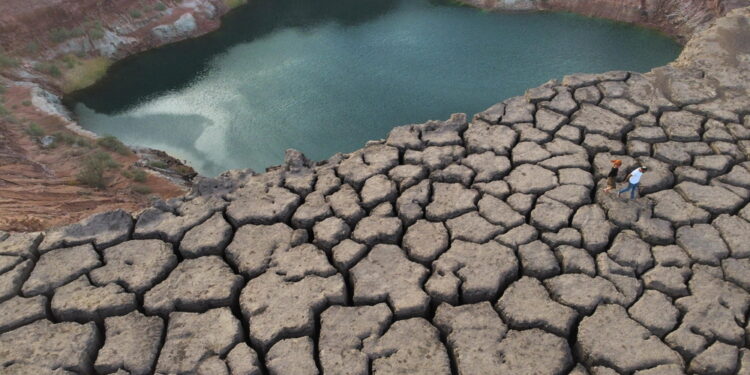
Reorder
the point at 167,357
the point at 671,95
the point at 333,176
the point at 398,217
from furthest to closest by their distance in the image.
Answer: the point at 671,95 → the point at 333,176 → the point at 398,217 → the point at 167,357

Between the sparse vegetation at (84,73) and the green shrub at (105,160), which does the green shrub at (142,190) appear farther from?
the sparse vegetation at (84,73)

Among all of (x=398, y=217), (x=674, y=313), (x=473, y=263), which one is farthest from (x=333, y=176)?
(x=674, y=313)

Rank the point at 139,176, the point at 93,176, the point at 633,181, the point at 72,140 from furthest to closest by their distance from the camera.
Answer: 1. the point at 72,140
2. the point at 139,176
3. the point at 93,176
4. the point at 633,181

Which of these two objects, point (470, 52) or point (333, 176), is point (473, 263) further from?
point (470, 52)

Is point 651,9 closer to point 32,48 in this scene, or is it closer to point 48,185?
point 48,185

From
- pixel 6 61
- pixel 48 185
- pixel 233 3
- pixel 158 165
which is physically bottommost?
pixel 158 165

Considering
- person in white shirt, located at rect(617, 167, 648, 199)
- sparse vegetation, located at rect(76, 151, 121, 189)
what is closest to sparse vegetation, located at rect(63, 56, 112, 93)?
sparse vegetation, located at rect(76, 151, 121, 189)

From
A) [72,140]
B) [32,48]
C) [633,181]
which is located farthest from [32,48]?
[633,181]
